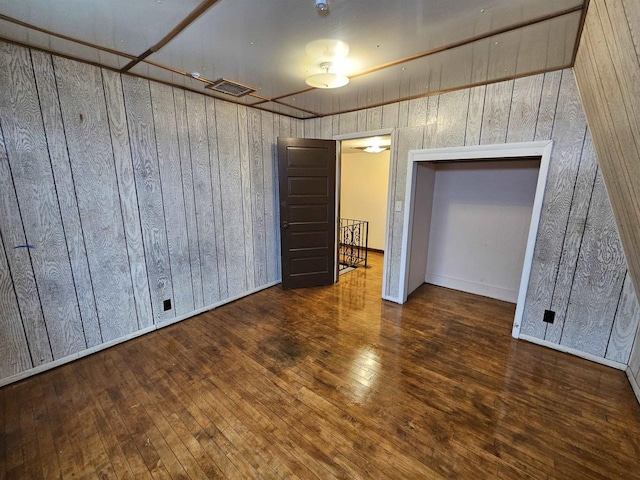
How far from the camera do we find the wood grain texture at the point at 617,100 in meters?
1.13

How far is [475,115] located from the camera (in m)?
2.71

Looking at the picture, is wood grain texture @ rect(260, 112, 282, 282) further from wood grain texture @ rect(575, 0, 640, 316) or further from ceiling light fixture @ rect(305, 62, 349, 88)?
wood grain texture @ rect(575, 0, 640, 316)

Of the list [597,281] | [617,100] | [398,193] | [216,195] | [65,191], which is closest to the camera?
[617,100]

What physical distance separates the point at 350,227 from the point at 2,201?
5.36 m

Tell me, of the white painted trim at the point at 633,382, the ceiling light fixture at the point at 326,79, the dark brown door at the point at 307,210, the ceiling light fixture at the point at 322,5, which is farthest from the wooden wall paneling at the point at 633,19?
the dark brown door at the point at 307,210

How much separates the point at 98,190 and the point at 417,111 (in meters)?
3.21

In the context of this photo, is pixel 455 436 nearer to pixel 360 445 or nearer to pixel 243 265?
pixel 360 445

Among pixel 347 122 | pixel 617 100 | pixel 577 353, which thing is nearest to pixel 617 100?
pixel 617 100

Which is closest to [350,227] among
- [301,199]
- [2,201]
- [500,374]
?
[301,199]

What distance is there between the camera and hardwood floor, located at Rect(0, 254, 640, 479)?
1.53m

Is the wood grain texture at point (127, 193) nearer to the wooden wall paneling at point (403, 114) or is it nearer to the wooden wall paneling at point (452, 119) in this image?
the wooden wall paneling at point (403, 114)

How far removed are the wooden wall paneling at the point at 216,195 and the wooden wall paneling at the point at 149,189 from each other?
0.51 metres

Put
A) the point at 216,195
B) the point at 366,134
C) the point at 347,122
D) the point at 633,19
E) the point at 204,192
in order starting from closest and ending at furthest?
the point at 633,19, the point at 204,192, the point at 216,195, the point at 366,134, the point at 347,122

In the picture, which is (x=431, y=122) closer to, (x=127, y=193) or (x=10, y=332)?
(x=127, y=193)
